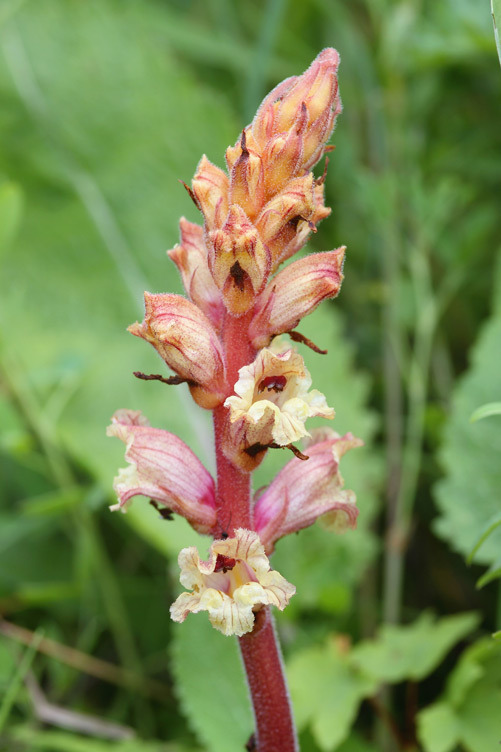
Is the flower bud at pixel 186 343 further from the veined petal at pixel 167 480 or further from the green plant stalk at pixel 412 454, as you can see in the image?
the green plant stalk at pixel 412 454

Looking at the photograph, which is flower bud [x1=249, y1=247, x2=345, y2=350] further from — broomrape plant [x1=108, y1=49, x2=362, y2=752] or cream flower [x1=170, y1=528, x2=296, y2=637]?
cream flower [x1=170, y1=528, x2=296, y2=637]

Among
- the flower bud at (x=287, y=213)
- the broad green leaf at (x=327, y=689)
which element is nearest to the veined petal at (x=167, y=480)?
the flower bud at (x=287, y=213)

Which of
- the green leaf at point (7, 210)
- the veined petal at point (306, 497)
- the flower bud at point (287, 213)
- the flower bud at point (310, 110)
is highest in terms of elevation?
the green leaf at point (7, 210)

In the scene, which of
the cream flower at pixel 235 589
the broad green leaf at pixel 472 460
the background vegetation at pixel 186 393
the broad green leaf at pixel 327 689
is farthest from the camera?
the broad green leaf at pixel 472 460

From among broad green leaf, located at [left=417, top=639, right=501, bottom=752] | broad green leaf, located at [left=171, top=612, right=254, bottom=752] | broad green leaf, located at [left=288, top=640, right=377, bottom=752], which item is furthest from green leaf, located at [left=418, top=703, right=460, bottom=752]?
broad green leaf, located at [left=171, top=612, right=254, bottom=752]

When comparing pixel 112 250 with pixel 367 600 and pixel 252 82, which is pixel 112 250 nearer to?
pixel 252 82

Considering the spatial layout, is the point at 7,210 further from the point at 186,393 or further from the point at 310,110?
the point at 310,110

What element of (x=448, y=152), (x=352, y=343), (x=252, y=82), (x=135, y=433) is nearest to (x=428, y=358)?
(x=352, y=343)
